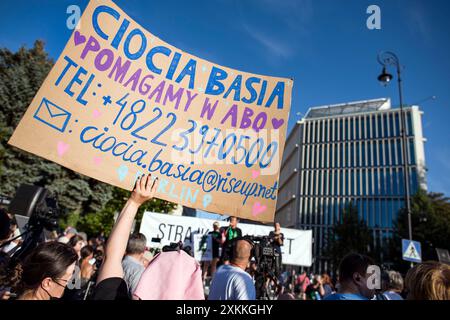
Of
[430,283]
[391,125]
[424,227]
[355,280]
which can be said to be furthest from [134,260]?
[391,125]

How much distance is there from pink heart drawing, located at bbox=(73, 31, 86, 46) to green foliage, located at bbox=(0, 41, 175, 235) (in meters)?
14.8

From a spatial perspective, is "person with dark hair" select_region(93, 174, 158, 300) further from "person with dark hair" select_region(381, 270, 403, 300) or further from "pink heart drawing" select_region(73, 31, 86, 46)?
"person with dark hair" select_region(381, 270, 403, 300)

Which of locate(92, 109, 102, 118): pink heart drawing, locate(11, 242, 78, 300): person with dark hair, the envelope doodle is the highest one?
locate(92, 109, 102, 118): pink heart drawing

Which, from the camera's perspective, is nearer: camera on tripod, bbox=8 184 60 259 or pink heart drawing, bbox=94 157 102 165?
pink heart drawing, bbox=94 157 102 165

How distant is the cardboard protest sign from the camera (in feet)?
7.47

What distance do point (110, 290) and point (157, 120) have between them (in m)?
1.67

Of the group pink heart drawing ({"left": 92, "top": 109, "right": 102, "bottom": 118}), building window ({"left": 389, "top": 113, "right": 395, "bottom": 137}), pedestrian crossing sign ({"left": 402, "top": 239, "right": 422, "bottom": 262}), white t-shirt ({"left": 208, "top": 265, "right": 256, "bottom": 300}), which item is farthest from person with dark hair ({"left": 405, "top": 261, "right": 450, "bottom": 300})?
building window ({"left": 389, "top": 113, "right": 395, "bottom": 137})

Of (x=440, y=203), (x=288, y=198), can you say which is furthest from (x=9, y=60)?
(x=288, y=198)

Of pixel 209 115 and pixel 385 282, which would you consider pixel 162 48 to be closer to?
pixel 209 115

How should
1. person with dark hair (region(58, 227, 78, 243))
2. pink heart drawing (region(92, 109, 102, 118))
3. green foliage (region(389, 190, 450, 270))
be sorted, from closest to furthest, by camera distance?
pink heart drawing (region(92, 109, 102, 118)), person with dark hair (region(58, 227, 78, 243)), green foliage (region(389, 190, 450, 270))

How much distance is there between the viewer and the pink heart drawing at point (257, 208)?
2861mm

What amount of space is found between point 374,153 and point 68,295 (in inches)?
2149

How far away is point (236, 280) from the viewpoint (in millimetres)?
2486

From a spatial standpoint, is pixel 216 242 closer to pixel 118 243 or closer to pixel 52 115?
pixel 52 115
